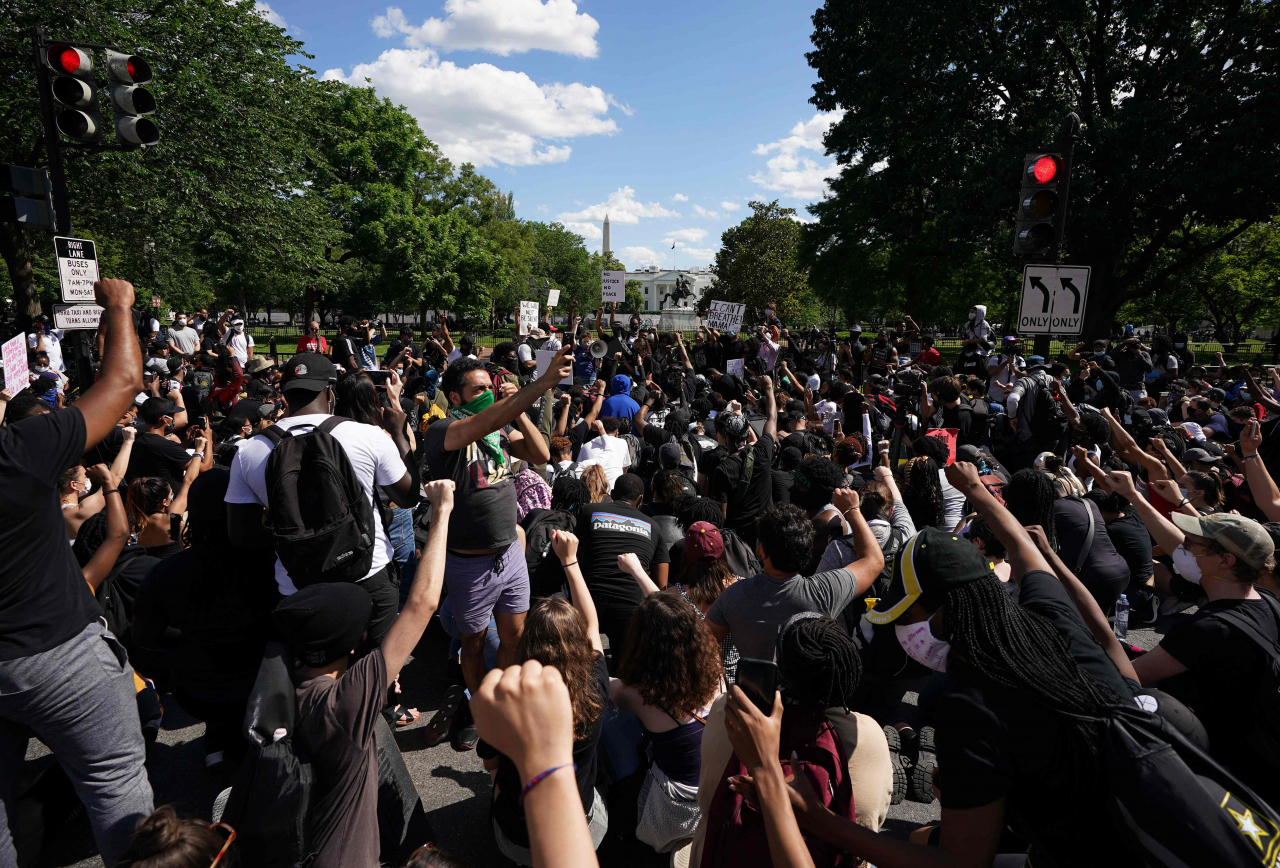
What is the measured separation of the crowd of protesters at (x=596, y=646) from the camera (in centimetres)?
173

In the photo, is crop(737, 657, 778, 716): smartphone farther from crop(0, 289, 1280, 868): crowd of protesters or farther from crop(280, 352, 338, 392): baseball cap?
crop(280, 352, 338, 392): baseball cap

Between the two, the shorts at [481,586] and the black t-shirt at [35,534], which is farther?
the shorts at [481,586]

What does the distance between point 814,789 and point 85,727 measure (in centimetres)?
241

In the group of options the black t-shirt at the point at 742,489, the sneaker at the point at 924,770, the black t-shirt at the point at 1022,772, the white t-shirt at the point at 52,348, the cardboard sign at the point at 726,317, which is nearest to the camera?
the black t-shirt at the point at 1022,772

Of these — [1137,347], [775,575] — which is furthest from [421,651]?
[1137,347]

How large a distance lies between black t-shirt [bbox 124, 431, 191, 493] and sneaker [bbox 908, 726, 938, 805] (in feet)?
18.0

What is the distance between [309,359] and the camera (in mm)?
3531

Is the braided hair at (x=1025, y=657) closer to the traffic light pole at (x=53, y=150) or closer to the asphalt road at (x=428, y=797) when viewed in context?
the asphalt road at (x=428, y=797)

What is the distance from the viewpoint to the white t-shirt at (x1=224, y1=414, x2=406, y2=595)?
9.66ft

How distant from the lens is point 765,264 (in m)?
45.5

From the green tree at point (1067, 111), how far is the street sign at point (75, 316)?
68.2ft

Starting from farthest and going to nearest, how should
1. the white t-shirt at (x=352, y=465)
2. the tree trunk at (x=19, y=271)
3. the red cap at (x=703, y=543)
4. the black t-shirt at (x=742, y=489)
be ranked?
the tree trunk at (x=19, y=271), the black t-shirt at (x=742, y=489), the red cap at (x=703, y=543), the white t-shirt at (x=352, y=465)

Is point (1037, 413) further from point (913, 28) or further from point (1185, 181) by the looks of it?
point (913, 28)

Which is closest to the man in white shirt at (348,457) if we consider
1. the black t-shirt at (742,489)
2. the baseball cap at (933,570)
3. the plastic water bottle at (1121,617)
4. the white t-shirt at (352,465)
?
the white t-shirt at (352,465)
